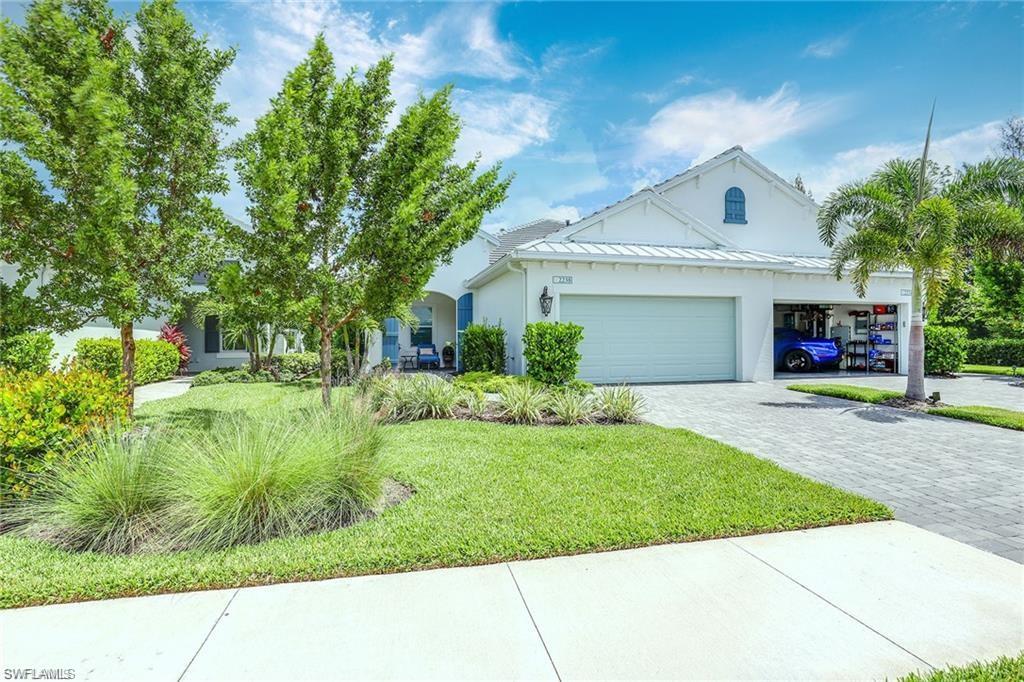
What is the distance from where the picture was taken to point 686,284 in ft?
43.4

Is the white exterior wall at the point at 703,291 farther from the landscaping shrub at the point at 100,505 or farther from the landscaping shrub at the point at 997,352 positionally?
the landscaping shrub at the point at 100,505

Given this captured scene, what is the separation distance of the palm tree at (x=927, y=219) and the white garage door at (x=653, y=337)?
155 inches

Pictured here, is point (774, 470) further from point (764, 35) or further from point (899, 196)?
point (764, 35)

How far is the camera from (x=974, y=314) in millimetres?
20906

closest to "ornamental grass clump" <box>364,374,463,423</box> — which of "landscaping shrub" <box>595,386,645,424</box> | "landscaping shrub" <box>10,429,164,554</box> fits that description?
"landscaping shrub" <box>595,386,645,424</box>

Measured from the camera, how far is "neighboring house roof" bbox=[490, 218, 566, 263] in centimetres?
2041

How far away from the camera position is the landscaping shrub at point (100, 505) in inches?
134

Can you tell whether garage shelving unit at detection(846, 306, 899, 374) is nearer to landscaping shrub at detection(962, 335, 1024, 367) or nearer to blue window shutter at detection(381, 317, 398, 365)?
landscaping shrub at detection(962, 335, 1024, 367)

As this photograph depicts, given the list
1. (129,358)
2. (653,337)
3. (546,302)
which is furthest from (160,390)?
(653,337)

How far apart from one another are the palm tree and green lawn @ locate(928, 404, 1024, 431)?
0.91 meters

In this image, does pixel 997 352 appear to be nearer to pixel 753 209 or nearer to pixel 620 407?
pixel 753 209

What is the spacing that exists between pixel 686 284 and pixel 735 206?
227 inches

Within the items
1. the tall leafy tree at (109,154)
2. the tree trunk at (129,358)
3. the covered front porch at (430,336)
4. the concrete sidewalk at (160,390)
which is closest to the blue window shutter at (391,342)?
the covered front porch at (430,336)

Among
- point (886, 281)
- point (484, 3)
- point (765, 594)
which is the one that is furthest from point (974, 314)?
point (765, 594)
